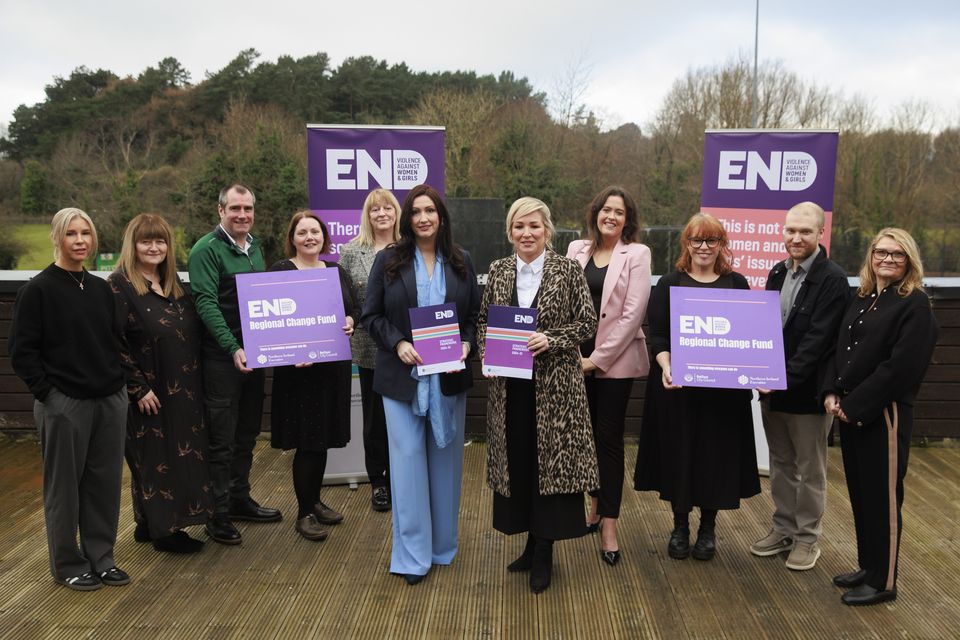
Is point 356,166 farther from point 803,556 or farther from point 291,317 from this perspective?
point 803,556

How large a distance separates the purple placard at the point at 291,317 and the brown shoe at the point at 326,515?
100cm

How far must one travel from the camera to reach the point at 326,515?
4324mm

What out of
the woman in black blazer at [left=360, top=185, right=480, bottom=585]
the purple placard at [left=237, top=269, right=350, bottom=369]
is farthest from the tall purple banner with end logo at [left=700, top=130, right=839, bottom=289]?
the purple placard at [left=237, top=269, right=350, bottom=369]

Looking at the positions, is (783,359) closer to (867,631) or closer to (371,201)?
(867,631)

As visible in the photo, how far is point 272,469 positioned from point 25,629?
222 cm

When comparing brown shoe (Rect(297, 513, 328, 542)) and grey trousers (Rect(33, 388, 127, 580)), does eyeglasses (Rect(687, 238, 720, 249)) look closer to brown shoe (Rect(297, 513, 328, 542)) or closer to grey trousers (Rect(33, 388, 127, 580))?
brown shoe (Rect(297, 513, 328, 542))

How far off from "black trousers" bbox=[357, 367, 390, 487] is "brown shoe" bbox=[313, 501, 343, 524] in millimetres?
368

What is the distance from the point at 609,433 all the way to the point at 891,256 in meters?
1.48

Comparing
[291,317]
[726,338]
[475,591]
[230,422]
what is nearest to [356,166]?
[291,317]

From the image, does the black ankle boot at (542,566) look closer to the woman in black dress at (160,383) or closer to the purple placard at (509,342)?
the purple placard at (509,342)

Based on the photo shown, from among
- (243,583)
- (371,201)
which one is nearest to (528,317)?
(371,201)

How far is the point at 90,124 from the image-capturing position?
34.8 meters

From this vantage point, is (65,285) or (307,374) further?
(307,374)

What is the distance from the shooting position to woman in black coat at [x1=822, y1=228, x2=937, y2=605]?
3092 millimetres
